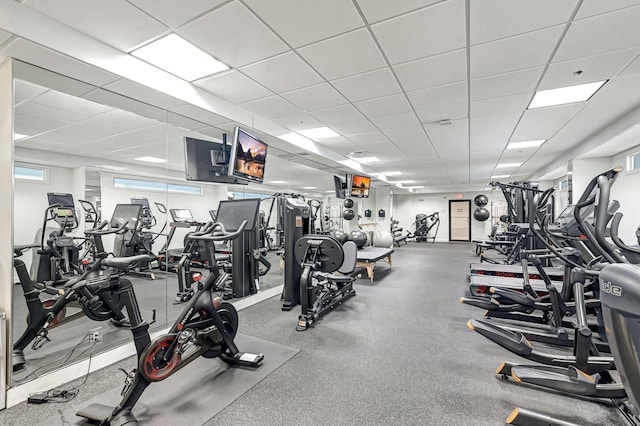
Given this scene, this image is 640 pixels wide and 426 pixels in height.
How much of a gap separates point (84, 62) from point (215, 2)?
1.33 metres

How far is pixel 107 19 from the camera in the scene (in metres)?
2.18

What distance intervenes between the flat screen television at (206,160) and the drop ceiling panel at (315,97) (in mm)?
1433

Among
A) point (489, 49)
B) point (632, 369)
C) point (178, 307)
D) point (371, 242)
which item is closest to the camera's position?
point (632, 369)

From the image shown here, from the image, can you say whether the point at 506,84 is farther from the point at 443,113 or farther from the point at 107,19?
the point at 107,19

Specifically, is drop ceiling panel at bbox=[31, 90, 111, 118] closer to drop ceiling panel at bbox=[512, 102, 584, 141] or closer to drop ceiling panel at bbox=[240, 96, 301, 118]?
drop ceiling panel at bbox=[240, 96, 301, 118]

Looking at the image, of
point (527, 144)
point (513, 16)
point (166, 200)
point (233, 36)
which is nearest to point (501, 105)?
point (513, 16)

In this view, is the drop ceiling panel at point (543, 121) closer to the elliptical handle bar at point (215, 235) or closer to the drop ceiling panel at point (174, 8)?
the drop ceiling panel at point (174, 8)

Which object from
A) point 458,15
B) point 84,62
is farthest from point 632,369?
point 84,62

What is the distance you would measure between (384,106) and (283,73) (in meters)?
1.64

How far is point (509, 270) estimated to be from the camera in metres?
4.95

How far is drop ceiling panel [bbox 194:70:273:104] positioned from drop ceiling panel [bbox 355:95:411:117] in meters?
1.36

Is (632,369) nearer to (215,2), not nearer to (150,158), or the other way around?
(215,2)

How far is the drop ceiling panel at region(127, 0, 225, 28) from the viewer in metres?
2.01

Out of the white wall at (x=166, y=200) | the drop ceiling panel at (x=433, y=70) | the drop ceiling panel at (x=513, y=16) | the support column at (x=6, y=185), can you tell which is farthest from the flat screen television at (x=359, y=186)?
the support column at (x=6, y=185)
